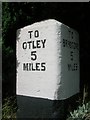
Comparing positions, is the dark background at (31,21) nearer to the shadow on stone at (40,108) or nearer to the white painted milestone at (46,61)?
the white painted milestone at (46,61)

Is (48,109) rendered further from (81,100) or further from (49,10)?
(49,10)

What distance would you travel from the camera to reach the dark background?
19.5 ft

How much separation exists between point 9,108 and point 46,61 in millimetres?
1470

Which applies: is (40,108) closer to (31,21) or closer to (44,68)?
(44,68)

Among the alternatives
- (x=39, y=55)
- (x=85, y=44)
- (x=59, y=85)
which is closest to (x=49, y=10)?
(x=85, y=44)

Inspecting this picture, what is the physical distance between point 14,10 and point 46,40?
1.33 m

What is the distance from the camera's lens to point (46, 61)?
16.3 feet

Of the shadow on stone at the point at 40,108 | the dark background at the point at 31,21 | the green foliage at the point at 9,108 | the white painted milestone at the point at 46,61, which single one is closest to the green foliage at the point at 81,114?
the shadow on stone at the point at 40,108

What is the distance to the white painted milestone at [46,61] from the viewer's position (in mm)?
4930

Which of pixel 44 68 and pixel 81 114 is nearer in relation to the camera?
pixel 81 114

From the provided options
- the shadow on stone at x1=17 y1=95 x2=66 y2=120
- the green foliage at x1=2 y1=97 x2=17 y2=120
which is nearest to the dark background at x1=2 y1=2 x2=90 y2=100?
the green foliage at x1=2 y1=97 x2=17 y2=120

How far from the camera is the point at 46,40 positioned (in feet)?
16.3

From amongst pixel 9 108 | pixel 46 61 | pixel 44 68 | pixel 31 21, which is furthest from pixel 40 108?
pixel 31 21

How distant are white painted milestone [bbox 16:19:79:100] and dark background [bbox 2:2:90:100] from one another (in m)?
0.70
